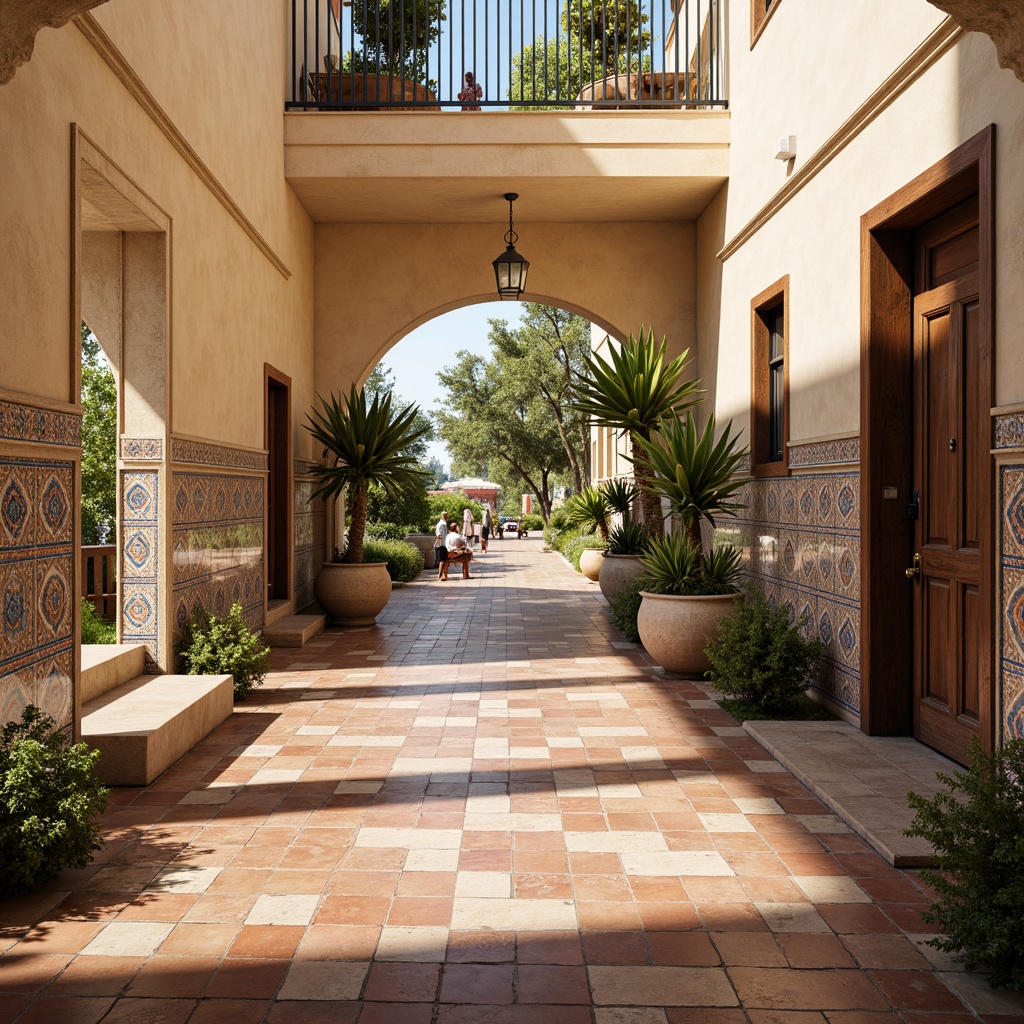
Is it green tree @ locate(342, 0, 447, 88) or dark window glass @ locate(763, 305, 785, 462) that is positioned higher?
green tree @ locate(342, 0, 447, 88)

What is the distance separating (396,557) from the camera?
1667cm

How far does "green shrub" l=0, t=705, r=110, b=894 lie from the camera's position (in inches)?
126

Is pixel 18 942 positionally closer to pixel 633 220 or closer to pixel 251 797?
pixel 251 797

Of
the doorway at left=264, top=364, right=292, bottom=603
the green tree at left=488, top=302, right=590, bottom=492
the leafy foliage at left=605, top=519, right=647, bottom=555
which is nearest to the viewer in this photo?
the doorway at left=264, top=364, right=292, bottom=603

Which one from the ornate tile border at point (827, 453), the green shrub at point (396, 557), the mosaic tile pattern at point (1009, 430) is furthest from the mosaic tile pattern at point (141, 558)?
the green shrub at point (396, 557)

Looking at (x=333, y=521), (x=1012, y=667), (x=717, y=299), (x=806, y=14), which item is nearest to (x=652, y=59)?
(x=717, y=299)

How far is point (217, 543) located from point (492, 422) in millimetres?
26601

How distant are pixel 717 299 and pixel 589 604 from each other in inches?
178

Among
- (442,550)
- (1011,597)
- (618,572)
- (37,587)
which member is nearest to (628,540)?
(618,572)

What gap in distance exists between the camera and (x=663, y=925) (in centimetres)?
311

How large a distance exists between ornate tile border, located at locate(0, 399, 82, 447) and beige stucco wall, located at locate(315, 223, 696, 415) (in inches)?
284

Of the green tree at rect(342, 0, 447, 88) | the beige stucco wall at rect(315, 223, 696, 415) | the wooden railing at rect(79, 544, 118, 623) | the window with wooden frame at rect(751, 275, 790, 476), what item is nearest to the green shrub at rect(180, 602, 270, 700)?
the wooden railing at rect(79, 544, 118, 623)

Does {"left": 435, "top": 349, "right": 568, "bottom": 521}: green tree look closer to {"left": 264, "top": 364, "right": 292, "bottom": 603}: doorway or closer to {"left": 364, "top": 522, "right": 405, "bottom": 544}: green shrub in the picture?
{"left": 364, "top": 522, "right": 405, "bottom": 544}: green shrub

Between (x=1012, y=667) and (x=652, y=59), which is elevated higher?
(x=652, y=59)
